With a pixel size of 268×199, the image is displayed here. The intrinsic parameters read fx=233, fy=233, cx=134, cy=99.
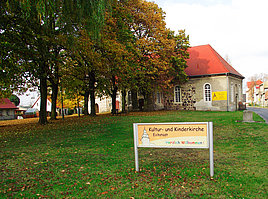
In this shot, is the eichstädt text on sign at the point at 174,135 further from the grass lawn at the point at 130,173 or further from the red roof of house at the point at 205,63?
the red roof of house at the point at 205,63

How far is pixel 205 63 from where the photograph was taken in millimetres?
38656

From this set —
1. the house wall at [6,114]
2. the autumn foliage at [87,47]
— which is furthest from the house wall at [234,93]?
the house wall at [6,114]

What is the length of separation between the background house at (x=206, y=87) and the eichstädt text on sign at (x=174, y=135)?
3246cm

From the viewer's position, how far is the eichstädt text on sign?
5.30 metres

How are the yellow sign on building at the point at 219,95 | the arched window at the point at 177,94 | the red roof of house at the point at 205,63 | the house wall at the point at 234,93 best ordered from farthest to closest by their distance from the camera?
the arched window at the point at 177,94 < the red roof of house at the point at 205,63 < the house wall at the point at 234,93 < the yellow sign on building at the point at 219,95

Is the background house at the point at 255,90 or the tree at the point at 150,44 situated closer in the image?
the tree at the point at 150,44

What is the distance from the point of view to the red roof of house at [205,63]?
36812mm

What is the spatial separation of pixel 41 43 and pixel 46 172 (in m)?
9.48

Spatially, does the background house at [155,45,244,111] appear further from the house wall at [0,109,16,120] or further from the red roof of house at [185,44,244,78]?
the house wall at [0,109,16,120]

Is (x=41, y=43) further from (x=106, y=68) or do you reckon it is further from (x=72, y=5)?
(x=106, y=68)

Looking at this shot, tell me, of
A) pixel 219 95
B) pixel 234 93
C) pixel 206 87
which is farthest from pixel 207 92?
pixel 234 93

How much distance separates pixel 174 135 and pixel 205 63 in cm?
3557

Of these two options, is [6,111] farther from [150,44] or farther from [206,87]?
[206,87]

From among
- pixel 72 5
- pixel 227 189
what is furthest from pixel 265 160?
pixel 72 5
